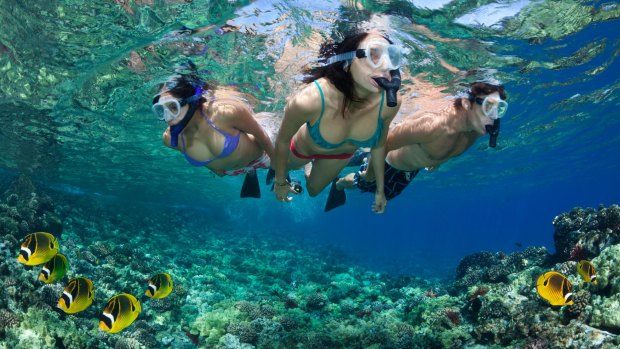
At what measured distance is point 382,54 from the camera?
168 inches

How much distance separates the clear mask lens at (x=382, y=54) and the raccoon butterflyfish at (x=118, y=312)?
464 cm

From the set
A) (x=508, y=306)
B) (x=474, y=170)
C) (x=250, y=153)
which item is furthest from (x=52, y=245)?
(x=474, y=170)

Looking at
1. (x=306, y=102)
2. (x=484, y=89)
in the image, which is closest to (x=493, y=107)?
(x=484, y=89)

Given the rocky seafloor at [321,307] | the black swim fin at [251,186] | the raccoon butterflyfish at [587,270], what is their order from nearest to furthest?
the raccoon butterflyfish at [587,270] < the rocky seafloor at [321,307] < the black swim fin at [251,186]

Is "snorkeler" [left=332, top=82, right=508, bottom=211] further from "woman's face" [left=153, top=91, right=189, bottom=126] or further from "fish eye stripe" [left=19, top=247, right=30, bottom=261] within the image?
"fish eye stripe" [left=19, top=247, right=30, bottom=261]

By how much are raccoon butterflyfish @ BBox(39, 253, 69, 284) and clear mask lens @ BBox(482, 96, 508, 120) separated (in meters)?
7.58

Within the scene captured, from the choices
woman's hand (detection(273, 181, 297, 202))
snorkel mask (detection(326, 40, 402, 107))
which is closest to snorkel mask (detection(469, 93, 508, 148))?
snorkel mask (detection(326, 40, 402, 107))

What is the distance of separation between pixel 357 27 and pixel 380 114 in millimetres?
3982

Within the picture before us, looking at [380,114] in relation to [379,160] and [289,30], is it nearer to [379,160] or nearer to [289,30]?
[379,160]

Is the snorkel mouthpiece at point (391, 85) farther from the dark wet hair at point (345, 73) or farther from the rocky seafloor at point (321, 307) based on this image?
the rocky seafloor at point (321, 307)

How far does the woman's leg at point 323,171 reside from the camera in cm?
642

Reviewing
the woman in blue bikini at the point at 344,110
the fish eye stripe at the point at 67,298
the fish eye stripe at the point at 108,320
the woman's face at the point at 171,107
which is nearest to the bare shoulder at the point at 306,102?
the woman in blue bikini at the point at 344,110

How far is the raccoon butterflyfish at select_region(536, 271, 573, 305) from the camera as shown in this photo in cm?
534

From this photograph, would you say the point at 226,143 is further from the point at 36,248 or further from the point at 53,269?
the point at 53,269
